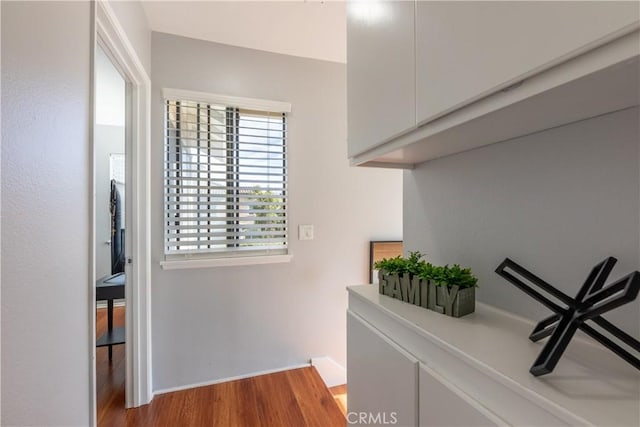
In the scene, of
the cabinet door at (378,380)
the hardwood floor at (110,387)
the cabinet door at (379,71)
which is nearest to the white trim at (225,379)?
the hardwood floor at (110,387)

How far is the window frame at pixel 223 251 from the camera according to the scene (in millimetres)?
2013

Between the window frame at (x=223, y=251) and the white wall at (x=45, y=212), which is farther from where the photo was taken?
the window frame at (x=223, y=251)

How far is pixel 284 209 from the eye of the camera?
2.28 meters

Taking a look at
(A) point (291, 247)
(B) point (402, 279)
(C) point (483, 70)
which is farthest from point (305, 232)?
(C) point (483, 70)

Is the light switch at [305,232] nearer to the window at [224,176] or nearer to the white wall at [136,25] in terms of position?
the window at [224,176]

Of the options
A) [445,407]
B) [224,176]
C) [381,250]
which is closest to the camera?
[445,407]

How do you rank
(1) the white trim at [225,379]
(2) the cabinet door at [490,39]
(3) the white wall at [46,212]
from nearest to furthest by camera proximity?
1. (2) the cabinet door at [490,39]
2. (3) the white wall at [46,212]
3. (1) the white trim at [225,379]

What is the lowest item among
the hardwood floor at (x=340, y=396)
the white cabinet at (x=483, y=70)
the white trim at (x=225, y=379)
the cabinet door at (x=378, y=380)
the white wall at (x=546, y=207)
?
the hardwood floor at (x=340, y=396)

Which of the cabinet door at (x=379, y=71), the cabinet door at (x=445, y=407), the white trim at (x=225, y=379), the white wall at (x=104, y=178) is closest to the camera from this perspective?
the cabinet door at (x=445, y=407)

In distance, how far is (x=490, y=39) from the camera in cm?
56

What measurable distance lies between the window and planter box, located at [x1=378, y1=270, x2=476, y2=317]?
4.48 feet

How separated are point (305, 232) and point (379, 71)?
5.07 feet

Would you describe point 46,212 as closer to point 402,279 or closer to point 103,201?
point 402,279

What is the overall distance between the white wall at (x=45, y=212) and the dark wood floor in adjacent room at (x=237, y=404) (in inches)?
34.6
